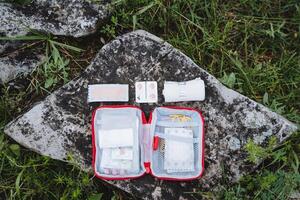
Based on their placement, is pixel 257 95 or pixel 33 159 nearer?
pixel 33 159

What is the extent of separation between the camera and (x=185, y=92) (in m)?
3.06

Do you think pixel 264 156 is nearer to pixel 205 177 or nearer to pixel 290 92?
pixel 205 177

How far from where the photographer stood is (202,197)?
298 centimetres

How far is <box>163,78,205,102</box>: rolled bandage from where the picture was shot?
120 inches

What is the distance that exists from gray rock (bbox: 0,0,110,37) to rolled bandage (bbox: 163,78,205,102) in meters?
0.76

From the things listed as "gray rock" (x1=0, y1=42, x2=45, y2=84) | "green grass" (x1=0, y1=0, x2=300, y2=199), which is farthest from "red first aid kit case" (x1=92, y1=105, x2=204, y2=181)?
"gray rock" (x1=0, y1=42, x2=45, y2=84)

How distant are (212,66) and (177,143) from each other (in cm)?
75

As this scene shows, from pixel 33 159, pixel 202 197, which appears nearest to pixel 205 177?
pixel 202 197

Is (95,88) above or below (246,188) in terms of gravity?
above

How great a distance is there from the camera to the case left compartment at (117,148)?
2.94m

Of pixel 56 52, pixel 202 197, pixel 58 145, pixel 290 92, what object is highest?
pixel 56 52

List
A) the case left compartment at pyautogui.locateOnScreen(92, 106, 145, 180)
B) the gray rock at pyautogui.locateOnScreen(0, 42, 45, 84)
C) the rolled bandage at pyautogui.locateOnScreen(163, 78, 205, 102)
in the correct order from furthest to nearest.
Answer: the gray rock at pyautogui.locateOnScreen(0, 42, 45, 84), the rolled bandage at pyautogui.locateOnScreen(163, 78, 205, 102), the case left compartment at pyautogui.locateOnScreen(92, 106, 145, 180)

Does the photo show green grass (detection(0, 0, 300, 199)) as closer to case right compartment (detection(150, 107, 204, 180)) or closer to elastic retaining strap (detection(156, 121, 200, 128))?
case right compartment (detection(150, 107, 204, 180))

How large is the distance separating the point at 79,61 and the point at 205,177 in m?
1.27
